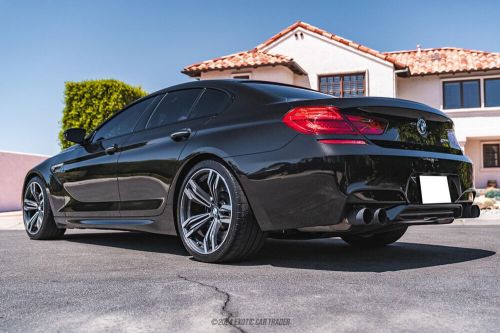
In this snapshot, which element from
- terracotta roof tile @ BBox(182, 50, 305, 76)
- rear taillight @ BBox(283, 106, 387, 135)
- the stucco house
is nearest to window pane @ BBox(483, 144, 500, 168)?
the stucco house

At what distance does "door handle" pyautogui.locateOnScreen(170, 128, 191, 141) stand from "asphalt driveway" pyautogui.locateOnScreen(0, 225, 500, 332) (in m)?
0.92

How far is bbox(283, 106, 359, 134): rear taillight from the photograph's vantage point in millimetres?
3609

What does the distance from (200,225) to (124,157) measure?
1159mm

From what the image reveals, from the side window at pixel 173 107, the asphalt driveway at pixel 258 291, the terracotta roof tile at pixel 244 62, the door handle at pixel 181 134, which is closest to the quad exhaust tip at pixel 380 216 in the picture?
the asphalt driveway at pixel 258 291

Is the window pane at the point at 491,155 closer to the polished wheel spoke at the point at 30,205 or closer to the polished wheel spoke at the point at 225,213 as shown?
the polished wheel spoke at the point at 30,205

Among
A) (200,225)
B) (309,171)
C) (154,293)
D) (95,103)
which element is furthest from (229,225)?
(95,103)

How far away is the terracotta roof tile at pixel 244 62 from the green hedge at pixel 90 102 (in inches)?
207

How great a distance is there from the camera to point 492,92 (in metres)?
21.9

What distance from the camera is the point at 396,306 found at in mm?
2658

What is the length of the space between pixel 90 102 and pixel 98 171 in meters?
12.6

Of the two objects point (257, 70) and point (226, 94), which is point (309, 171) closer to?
point (226, 94)

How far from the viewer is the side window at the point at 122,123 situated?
527 cm

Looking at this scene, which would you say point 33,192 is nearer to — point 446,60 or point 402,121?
point 402,121

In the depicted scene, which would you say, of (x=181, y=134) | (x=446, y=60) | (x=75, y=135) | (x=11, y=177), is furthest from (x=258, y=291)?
(x=446, y=60)
